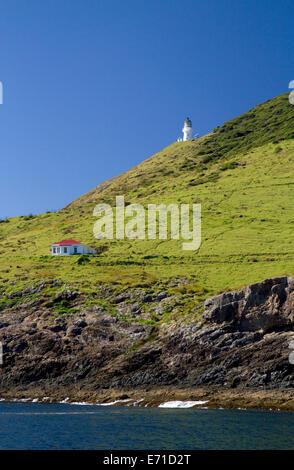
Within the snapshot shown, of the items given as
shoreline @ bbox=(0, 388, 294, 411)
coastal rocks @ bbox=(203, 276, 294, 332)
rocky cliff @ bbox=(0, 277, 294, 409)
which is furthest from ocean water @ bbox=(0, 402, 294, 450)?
Answer: coastal rocks @ bbox=(203, 276, 294, 332)

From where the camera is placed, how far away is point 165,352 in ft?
208

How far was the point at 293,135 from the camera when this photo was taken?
160m

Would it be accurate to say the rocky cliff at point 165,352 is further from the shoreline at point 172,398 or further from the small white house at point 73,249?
the small white house at point 73,249

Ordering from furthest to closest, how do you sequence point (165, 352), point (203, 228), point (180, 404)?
point (203, 228) → point (165, 352) → point (180, 404)

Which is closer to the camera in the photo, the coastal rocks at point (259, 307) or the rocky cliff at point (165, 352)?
the rocky cliff at point (165, 352)

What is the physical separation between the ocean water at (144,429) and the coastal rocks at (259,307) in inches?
477

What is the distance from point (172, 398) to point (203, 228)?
58013mm

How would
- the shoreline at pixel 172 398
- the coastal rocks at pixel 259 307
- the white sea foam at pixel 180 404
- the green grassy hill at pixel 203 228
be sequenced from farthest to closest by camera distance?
the green grassy hill at pixel 203 228, the coastal rocks at pixel 259 307, the white sea foam at pixel 180 404, the shoreline at pixel 172 398

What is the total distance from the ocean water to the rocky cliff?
20.3 ft

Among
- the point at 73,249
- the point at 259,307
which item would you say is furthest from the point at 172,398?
the point at 73,249

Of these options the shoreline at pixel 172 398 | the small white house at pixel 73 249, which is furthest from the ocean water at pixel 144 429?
the small white house at pixel 73 249

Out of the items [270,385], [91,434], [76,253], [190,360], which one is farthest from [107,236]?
[91,434]

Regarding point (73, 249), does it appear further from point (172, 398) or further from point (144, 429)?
point (144, 429)

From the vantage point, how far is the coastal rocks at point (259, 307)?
59688mm
